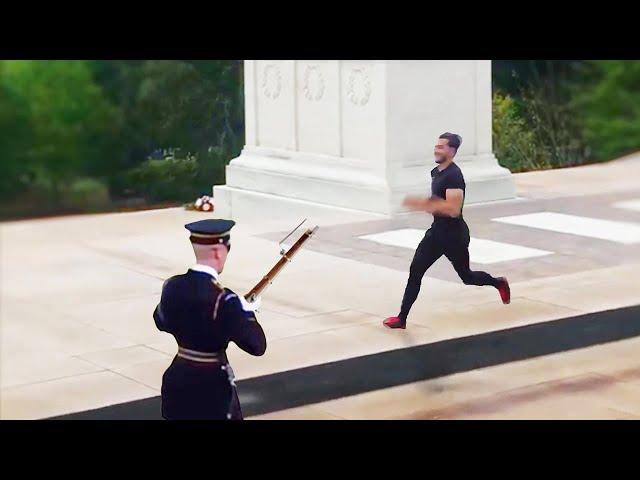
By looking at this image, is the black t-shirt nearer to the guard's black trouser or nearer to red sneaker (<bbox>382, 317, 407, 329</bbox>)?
red sneaker (<bbox>382, 317, 407, 329</bbox>)

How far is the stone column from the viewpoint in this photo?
1338 centimetres

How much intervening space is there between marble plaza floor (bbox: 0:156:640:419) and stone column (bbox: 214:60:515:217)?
64cm

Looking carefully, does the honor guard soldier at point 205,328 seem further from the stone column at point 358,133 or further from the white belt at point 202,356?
the stone column at point 358,133

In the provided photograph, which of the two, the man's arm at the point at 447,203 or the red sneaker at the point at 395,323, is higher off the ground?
the man's arm at the point at 447,203

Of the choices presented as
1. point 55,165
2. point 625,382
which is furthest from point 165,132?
point 55,165

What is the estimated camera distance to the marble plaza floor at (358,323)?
753 centimetres

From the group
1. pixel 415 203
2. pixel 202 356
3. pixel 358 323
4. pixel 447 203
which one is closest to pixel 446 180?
pixel 447 203

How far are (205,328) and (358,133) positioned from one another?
883cm

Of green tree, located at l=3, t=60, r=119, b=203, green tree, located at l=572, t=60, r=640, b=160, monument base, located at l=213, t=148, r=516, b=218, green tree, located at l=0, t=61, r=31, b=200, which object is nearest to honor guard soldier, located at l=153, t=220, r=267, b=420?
green tree, located at l=3, t=60, r=119, b=203

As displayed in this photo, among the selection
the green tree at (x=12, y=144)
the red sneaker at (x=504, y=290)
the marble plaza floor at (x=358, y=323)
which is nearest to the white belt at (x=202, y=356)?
the marble plaza floor at (x=358, y=323)

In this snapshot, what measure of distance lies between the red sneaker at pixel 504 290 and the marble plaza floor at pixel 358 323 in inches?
3.9

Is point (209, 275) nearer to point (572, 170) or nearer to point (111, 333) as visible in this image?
point (111, 333)

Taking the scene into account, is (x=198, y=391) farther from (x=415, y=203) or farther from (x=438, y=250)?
(x=438, y=250)

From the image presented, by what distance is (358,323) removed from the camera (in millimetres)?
8898
